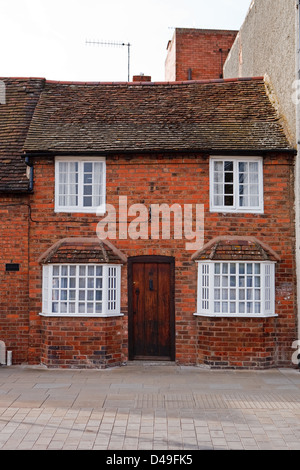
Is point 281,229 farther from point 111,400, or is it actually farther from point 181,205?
point 111,400

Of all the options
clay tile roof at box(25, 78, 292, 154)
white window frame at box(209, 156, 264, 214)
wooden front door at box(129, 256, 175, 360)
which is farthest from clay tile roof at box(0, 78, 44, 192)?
white window frame at box(209, 156, 264, 214)

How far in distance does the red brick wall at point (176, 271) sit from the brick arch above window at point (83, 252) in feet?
0.69

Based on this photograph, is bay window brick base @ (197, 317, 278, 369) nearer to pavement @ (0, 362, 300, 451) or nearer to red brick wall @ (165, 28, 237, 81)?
pavement @ (0, 362, 300, 451)

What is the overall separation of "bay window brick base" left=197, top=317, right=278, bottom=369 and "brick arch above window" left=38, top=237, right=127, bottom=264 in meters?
2.61

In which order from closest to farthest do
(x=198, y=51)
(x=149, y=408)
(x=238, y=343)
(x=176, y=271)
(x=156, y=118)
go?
(x=149, y=408)
(x=238, y=343)
(x=176, y=271)
(x=156, y=118)
(x=198, y=51)

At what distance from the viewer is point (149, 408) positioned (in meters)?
8.52

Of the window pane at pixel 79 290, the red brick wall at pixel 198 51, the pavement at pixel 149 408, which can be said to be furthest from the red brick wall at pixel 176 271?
the red brick wall at pixel 198 51

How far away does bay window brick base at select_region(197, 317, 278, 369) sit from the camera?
11.6 metres

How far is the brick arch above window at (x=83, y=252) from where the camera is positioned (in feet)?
38.5

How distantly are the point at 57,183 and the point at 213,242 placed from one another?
3.88 meters

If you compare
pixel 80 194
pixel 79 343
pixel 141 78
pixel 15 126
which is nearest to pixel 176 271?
pixel 79 343

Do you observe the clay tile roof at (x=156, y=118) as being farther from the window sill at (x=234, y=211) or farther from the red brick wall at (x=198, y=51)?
the red brick wall at (x=198, y=51)

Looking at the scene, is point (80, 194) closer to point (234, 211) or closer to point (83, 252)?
point (83, 252)

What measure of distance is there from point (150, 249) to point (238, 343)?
114 inches
